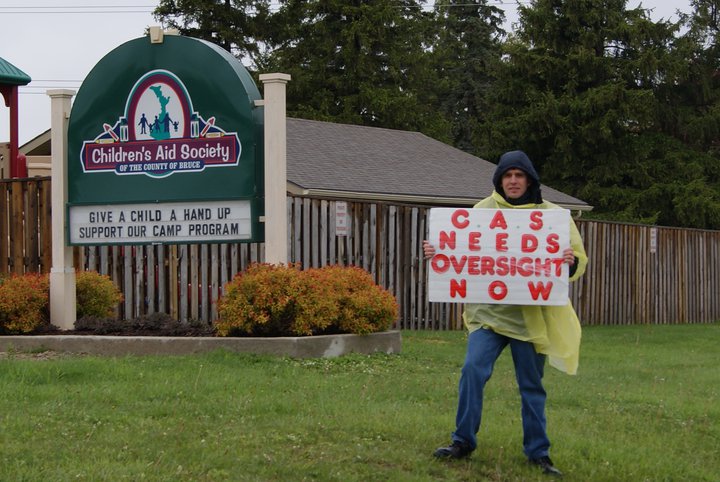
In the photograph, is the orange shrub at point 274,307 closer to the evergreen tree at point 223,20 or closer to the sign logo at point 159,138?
the sign logo at point 159,138

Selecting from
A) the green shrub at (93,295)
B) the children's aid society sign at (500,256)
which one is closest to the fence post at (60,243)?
the green shrub at (93,295)

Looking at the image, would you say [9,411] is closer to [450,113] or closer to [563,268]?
[563,268]

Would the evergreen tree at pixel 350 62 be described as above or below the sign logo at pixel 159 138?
above

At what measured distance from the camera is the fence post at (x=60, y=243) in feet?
42.5

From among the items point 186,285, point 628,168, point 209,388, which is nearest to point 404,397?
point 209,388

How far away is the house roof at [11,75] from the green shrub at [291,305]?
39.0 ft

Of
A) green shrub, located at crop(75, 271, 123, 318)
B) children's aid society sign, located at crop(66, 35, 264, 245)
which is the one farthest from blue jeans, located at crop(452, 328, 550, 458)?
green shrub, located at crop(75, 271, 123, 318)

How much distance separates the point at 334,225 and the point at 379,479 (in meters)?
10.8

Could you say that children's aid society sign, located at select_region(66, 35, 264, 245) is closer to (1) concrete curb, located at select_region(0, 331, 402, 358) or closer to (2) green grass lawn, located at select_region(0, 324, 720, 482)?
(1) concrete curb, located at select_region(0, 331, 402, 358)

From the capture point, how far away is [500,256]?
7.42 m

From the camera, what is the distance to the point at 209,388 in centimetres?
917

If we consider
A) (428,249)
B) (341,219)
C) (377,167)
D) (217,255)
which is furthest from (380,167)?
(428,249)

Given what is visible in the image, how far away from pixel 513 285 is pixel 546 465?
1.15 metres

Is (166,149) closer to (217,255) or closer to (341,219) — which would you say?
(217,255)
